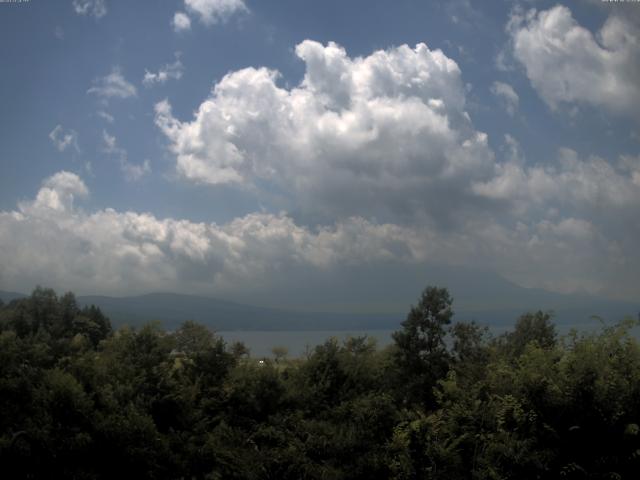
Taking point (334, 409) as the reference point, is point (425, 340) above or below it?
above

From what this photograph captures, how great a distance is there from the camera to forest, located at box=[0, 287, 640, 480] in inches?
503

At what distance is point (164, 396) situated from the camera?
53.5 ft

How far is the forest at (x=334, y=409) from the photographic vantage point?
41.9 ft

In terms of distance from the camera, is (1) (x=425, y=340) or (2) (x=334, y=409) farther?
(1) (x=425, y=340)

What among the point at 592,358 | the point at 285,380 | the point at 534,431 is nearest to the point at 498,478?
the point at 534,431

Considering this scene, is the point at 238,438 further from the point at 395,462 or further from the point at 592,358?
→ the point at 592,358

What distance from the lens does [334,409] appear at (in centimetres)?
1631

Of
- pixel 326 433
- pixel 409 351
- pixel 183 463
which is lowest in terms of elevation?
pixel 183 463

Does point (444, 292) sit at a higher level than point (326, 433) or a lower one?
higher

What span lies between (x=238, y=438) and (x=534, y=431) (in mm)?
7459

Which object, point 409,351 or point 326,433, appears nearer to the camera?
point 326,433

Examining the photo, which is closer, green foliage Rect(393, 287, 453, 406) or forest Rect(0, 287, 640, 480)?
forest Rect(0, 287, 640, 480)

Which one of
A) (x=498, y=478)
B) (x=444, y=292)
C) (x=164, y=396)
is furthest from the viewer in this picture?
(x=444, y=292)

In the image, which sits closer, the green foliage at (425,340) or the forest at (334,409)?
the forest at (334,409)
